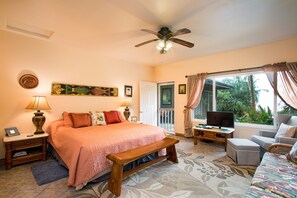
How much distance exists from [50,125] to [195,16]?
12.2 feet

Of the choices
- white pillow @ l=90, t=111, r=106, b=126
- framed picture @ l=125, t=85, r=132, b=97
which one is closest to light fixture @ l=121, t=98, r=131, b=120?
framed picture @ l=125, t=85, r=132, b=97

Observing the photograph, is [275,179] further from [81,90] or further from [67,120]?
[81,90]

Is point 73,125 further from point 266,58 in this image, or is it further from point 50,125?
point 266,58

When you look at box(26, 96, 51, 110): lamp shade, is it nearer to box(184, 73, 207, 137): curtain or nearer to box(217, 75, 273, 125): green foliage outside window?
box(184, 73, 207, 137): curtain

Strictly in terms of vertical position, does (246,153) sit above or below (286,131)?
below

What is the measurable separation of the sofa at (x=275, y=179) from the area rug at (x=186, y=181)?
21.2 inches

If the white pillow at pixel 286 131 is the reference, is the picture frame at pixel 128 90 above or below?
above

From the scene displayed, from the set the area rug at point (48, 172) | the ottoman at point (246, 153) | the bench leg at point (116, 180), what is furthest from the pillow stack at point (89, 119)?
the ottoman at point (246, 153)

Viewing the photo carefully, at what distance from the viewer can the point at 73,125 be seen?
325 centimetres

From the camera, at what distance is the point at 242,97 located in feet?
12.9

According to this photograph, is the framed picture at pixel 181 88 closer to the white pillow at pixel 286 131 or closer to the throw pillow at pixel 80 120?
the white pillow at pixel 286 131

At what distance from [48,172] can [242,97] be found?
4.74 metres

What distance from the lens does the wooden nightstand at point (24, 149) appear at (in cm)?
258

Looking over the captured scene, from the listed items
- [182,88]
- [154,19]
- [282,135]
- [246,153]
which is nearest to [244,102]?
[282,135]
